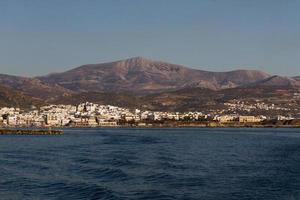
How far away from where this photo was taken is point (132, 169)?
43.9m

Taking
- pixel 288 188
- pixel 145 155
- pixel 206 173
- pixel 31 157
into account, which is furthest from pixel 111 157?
pixel 288 188

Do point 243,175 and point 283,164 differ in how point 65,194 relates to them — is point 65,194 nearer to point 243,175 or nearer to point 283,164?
point 243,175

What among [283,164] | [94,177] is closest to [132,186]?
[94,177]

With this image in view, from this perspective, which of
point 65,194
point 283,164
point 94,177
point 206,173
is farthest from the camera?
point 283,164

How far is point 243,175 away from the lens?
40.5 meters

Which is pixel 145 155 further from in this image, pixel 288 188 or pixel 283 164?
pixel 288 188

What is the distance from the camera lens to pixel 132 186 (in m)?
35.0

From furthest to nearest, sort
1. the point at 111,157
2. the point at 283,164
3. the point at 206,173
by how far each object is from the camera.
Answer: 1. the point at 111,157
2. the point at 283,164
3. the point at 206,173

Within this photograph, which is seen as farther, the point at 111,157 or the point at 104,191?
the point at 111,157

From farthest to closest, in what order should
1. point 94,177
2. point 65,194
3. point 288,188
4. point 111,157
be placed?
1. point 111,157
2. point 94,177
3. point 288,188
4. point 65,194

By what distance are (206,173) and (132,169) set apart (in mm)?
6176

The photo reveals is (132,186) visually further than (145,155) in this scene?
No

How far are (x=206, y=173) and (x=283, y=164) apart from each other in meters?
10.3

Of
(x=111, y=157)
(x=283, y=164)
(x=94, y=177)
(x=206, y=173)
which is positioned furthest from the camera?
(x=111, y=157)
